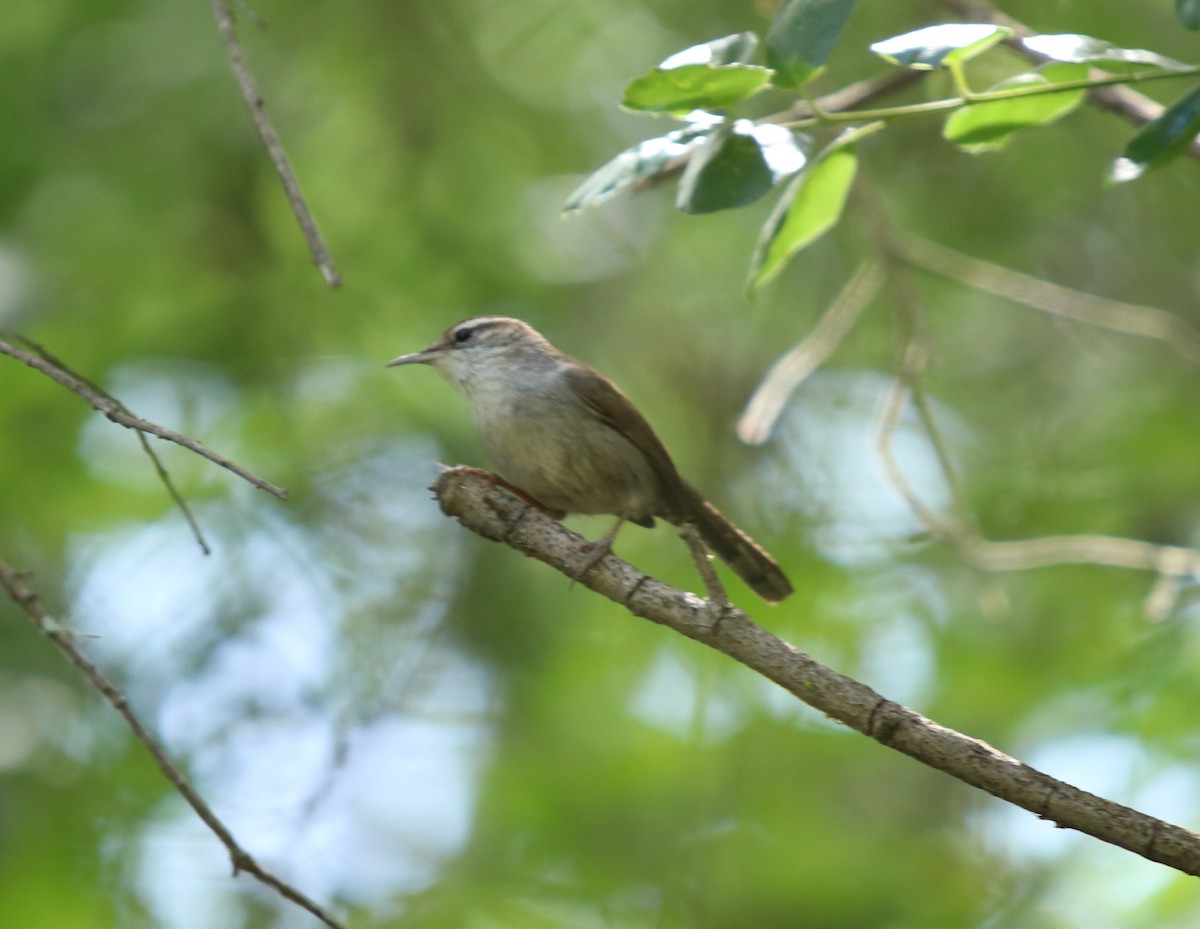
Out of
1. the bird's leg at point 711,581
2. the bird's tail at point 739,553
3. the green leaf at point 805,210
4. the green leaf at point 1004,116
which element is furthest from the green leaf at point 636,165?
the bird's tail at point 739,553

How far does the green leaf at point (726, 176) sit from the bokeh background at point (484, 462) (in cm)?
204

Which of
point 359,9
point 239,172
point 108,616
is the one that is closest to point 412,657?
point 108,616

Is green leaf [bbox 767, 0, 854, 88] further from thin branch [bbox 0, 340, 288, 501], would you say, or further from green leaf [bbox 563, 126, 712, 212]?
thin branch [bbox 0, 340, 288, 501]

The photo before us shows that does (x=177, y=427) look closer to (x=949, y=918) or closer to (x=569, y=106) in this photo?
(x=569, y=106)

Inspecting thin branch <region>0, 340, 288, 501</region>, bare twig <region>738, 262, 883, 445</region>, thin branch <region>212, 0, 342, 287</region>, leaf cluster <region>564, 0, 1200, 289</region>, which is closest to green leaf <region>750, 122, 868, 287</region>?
leaf cluster <region>564, 0, 1200, 289</region>

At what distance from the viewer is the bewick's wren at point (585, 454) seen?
14.5ft

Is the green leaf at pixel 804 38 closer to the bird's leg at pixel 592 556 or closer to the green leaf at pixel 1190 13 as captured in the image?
the green leaf at pixel 1190 13

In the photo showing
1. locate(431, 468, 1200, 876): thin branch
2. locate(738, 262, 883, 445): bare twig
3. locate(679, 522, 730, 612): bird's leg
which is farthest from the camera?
locate(738, 262, 883, 445): bare twig

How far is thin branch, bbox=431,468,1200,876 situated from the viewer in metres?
2.27

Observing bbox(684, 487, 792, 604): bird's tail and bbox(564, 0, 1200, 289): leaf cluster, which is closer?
bbox(564, 0, 1200, 289): leaf cluster

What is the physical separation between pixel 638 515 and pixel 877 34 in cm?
317

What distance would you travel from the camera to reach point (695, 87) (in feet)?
7.67

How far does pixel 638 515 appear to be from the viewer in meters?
4.66

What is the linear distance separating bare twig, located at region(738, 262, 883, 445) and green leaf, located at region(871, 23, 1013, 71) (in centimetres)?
178
